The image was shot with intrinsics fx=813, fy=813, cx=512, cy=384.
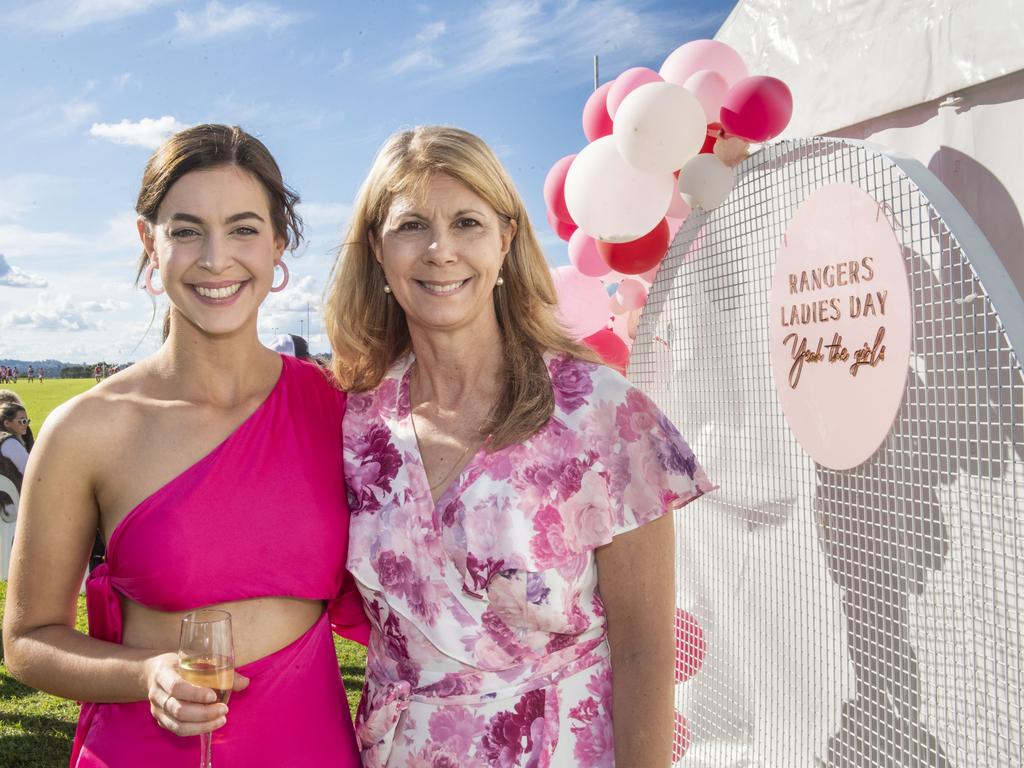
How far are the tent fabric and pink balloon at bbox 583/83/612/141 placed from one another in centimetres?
68

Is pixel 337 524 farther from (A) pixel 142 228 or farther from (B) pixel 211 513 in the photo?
(A) pixel 142 228

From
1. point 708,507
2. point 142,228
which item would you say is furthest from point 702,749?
point 142,228

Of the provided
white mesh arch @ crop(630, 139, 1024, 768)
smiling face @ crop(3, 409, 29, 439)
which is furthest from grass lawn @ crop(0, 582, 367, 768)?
smiling face @ crop(3, 409, 29, 439)

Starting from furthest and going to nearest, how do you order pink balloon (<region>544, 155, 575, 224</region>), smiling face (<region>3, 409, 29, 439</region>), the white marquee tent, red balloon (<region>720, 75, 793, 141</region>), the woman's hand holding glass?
smiling face (<region>3, 409, 29, 439</region>), pink balloon (<region>544, 155, 575, 224</region>), red balloon (<region>720, 75, 793, 141</region>), the white marquee tent, the woman's hand holding glass

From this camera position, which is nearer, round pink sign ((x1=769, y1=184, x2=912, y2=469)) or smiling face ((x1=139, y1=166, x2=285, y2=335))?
smiling face ((x1=139, y1=166, x2=285, y2=335))

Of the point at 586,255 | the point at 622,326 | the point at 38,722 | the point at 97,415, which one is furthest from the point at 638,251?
the point at 38,722

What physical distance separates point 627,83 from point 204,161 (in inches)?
89.1

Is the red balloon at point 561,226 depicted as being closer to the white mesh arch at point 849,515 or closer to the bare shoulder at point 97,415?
the white mesh arch at point 849,515

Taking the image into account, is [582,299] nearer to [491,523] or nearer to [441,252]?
[441,252]

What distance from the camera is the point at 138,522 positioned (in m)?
1.80

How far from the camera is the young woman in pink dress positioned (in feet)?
5.78

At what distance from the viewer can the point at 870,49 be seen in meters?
2.91

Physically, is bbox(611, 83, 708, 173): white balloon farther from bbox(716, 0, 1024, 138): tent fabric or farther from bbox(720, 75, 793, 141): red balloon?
bbox(716, 0, 1024, 138): tent fabric

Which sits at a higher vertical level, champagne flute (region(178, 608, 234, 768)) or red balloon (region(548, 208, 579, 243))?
red balloon (region(548, 208, 579, 243))
